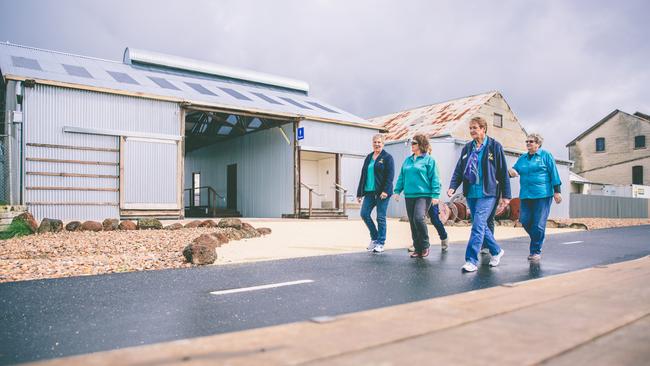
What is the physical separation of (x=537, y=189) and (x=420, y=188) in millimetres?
1473

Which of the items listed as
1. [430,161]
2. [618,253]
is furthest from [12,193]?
[618,253]

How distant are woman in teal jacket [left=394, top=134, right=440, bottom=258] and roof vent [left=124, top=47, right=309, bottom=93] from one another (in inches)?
728

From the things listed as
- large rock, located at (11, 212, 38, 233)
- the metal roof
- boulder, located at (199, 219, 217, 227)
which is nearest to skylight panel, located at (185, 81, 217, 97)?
the metal roof

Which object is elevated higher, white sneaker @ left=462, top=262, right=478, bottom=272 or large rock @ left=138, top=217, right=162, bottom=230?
large rock @ left=138, top=217, right=162, bottom=230

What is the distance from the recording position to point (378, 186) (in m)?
7.37

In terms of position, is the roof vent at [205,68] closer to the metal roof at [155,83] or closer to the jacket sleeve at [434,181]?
the metal roof at [155,83]

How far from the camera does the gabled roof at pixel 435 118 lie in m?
24.4

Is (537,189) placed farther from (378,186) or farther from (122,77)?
(122,77)

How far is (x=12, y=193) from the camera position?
13539 millimetres

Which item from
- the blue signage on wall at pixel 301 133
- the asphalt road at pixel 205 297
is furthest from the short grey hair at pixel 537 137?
the blue signage on wall at pixel 301 133

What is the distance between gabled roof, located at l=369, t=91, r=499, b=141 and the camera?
24391mm

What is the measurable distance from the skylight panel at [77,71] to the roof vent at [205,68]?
14.4 ft

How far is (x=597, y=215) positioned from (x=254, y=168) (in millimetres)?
Result: 19621

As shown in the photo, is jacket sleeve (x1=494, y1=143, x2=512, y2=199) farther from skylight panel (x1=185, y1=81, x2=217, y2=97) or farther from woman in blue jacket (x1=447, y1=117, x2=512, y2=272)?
skylight panel (x1=185, y1=81, x2=217, y2=97)
